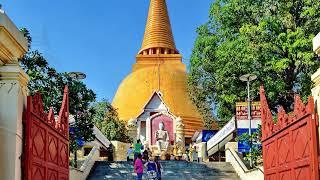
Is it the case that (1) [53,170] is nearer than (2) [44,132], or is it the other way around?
(2) [44,132]

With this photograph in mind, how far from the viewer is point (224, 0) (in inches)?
1003

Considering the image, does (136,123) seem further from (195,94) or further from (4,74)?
(4,74)

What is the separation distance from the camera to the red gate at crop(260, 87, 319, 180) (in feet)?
26.5

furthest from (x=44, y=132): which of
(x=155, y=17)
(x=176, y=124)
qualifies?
(x=155, y=17)

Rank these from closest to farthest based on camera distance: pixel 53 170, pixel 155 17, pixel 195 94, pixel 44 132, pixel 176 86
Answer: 1. pixel 44 132
2. pixel 53 170
3. pixel 195 94
4. pixel 176 86
5. pixel 155 17

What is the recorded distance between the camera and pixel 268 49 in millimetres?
21953

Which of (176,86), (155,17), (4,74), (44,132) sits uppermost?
(155,17)

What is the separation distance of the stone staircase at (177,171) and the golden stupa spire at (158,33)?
27.1 m

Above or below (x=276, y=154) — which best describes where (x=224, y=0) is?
above

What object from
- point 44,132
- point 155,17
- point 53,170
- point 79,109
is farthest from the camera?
point 155,17

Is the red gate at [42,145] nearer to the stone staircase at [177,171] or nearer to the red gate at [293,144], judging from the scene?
the red gate at [293,144]

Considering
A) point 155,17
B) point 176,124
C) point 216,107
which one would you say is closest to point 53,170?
point 216,107

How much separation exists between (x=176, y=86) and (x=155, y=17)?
27.1 ft

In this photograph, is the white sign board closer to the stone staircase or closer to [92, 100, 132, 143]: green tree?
the stone staircase
